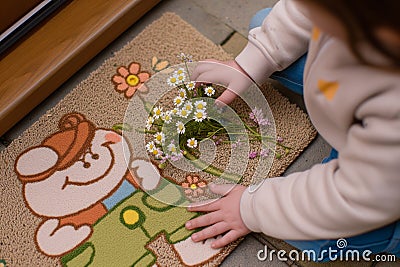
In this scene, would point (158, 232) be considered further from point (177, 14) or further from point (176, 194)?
point (177, 14)

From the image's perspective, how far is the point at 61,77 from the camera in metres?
1.00

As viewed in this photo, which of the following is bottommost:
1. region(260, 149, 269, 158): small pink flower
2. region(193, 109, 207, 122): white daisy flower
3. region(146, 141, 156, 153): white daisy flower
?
region(260, 149, 269, 158): small pink flower

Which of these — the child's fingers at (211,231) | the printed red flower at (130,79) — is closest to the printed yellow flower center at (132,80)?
the printed red flower at (130,79)

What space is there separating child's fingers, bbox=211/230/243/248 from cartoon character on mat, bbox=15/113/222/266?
18mm

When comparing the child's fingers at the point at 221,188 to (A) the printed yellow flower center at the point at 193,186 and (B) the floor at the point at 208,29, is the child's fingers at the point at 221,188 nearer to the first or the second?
(A) the printed yellow flower center at the point at 193,186

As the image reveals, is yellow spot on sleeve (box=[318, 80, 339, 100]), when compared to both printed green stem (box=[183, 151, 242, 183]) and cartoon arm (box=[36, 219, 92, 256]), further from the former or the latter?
cartoon arm (box=[36, 219, 92, 256])

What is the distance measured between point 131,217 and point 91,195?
84 mm

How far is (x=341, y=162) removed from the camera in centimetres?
67

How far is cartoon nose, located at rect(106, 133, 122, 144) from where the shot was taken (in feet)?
3.17

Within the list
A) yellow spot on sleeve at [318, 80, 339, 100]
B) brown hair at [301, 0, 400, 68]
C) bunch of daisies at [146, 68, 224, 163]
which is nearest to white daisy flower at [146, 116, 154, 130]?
bunch of daisies at [146, 68, 224, 163]

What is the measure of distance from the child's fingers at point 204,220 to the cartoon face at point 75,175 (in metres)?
0.15

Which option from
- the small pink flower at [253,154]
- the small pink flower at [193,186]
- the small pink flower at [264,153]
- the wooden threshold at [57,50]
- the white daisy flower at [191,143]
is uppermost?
the wooden threshold at [57,50]

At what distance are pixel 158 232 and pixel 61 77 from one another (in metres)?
0.36

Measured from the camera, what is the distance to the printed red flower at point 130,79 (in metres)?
1.01
